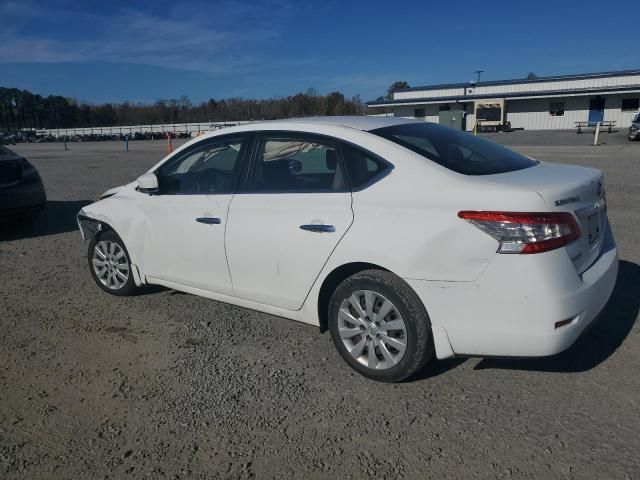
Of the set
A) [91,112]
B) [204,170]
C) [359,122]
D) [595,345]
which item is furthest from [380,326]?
[91,112]

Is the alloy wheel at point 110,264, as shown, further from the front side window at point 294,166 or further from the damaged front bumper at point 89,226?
the front side window at point 294,166

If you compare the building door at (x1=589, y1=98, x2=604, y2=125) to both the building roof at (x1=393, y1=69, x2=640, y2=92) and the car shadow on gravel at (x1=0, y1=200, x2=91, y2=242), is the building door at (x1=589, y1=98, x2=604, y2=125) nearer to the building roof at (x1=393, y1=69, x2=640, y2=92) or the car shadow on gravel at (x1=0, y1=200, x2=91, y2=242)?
the building roof at (x1=393, y1=69, x2=640, y2=92)

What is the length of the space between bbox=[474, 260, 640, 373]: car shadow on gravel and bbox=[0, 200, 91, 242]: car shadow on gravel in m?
7.25

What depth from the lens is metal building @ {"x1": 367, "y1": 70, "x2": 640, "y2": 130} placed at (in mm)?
44906

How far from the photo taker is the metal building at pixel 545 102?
4491 centimetres

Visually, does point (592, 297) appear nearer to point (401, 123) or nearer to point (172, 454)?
point (401, 123)

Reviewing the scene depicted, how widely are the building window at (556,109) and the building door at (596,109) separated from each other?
2392 mm

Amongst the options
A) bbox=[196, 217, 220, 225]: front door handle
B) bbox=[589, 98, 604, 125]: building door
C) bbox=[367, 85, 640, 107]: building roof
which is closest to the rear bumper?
bbox=[196, 217, 220, 225]: front door handle

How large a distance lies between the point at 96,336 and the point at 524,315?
329 centimetres

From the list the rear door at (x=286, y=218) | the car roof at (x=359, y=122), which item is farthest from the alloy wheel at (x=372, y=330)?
the car roof at (x=359, y=122)

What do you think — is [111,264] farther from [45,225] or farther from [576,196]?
[45,225]

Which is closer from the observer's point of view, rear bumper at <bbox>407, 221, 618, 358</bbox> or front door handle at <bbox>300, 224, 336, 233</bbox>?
rear bumper at <bbox>407, 221, 618, 358</bbox>

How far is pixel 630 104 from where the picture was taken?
44.3 metres

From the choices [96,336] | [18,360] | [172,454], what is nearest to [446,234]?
[172,454]
